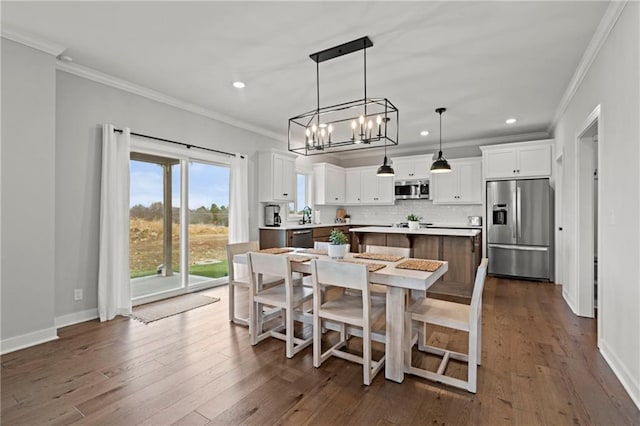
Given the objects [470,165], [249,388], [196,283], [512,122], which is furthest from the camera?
[470,165]

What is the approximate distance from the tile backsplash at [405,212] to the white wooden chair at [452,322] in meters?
4.75

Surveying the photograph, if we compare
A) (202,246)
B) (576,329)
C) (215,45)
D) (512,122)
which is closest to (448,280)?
(576,329)

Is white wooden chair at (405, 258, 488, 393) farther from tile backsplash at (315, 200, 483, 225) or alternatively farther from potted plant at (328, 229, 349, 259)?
tile backsplash at (315, 200, 483, 225)

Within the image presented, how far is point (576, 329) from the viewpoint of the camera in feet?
10.4

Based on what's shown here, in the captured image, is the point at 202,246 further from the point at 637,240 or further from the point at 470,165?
the point at 470,165

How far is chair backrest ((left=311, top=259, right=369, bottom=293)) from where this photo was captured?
2.15 metres

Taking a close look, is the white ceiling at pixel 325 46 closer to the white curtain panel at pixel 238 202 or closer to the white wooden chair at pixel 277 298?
the white curtain panel at pixel 238 202

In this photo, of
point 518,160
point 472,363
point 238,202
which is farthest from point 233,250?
point 518,160

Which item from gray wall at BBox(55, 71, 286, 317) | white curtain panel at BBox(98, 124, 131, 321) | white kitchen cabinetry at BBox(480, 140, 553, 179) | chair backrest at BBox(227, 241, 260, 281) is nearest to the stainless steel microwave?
white kitchen cabinetry at BBox(480, 140, 553, 179)

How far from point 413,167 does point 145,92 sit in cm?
529

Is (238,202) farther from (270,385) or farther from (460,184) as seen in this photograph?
(460,184)

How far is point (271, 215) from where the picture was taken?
5.70 m

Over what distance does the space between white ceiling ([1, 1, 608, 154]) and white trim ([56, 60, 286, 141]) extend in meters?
0.10

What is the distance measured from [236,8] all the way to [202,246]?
3.41 meters
